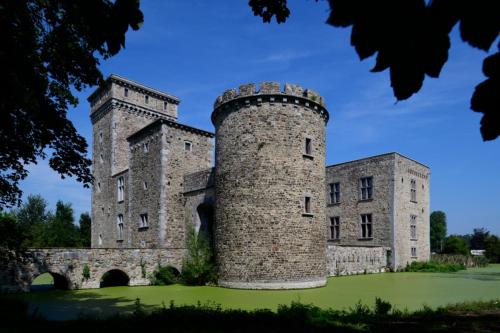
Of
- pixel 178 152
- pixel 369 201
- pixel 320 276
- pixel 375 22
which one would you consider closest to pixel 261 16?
pixel 375 22

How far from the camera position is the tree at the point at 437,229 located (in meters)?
80.6

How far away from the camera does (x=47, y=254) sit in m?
15.5

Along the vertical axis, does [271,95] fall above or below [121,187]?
above

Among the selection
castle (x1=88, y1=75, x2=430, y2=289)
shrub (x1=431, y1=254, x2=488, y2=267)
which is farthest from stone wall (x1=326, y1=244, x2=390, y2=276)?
shrub (x1=431, y1=254, x2=488, y2=267)

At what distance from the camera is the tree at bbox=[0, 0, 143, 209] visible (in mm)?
7262

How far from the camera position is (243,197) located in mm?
15906

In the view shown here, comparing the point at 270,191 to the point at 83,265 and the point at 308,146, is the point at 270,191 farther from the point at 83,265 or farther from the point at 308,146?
the point at 83,265

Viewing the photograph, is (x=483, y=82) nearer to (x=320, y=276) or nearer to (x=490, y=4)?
(x=490, y=4)

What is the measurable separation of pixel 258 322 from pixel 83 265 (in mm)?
11607

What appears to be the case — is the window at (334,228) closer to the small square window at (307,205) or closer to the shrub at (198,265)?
the small square window at (307,205)

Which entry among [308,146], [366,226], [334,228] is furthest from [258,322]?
[334,228]

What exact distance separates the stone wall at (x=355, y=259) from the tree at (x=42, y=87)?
50.8ft

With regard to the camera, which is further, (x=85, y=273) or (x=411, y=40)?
(x=85, y=273)

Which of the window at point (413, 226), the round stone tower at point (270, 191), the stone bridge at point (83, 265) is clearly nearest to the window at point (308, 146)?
the round stone tower at point (270, 191)
